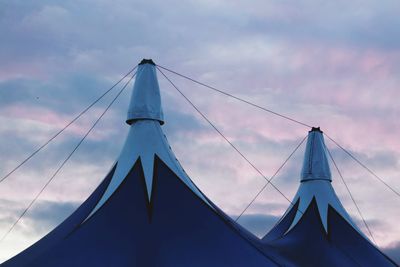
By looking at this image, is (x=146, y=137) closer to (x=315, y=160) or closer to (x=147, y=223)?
(x=147, y=223)

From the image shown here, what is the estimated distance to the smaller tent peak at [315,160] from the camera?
13594 mm

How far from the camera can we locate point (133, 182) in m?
9.38

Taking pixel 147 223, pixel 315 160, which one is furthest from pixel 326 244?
pixel 147 223

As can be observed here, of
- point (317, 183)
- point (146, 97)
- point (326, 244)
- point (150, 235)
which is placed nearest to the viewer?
point (150, 235)

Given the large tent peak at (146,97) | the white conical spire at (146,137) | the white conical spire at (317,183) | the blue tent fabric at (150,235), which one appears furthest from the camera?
the white conical spire at (317,183)

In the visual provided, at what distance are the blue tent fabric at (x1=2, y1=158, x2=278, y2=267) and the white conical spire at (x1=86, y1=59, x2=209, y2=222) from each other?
0.15m

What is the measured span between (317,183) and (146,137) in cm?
493

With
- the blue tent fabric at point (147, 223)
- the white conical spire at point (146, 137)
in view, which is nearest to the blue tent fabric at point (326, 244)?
the blue tent fabric at point (147, 223)

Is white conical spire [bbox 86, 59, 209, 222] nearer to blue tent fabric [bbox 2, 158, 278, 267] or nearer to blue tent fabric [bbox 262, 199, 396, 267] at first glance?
blue tent fabric [bbox 2, 158, 278, 267]

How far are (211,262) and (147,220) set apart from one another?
107 centimetres

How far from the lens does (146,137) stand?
32.7 feet

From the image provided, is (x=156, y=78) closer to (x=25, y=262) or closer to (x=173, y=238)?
(x=173, y=238)

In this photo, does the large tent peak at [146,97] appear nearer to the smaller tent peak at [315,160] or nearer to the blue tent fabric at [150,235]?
the blue tent fabric at [150,235]

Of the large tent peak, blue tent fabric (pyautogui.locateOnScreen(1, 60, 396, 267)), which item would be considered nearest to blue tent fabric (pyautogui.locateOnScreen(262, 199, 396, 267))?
blue tent fabric (pyautogui.locateOnScreen(1, 60, 396, 267))
